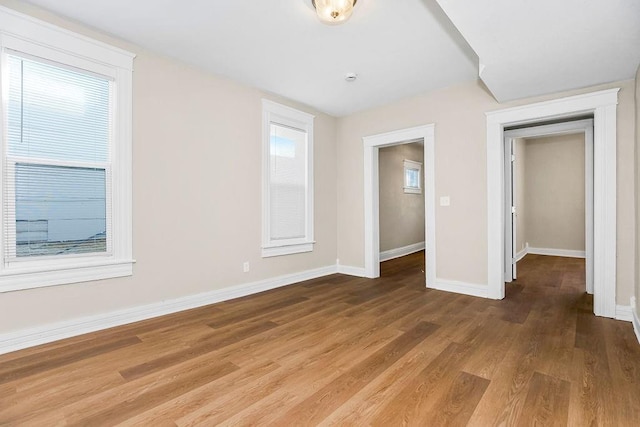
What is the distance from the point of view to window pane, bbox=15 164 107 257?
240cm

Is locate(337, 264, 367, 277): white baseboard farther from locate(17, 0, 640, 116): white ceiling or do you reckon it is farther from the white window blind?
the white window blind

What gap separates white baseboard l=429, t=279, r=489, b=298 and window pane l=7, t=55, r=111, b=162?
4034 millimetres

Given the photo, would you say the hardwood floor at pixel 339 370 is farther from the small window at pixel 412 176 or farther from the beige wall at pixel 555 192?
the small window at pixel 412 176

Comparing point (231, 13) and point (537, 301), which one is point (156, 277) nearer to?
point (231, 13)

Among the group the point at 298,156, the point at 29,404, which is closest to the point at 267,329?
the point at 29,404

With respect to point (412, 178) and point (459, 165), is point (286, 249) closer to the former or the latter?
point (459, 165)

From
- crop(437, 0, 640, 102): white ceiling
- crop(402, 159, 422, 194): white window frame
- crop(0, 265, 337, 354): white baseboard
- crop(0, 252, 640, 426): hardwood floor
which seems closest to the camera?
crop(0, 252, 640, 426): hardwood floor

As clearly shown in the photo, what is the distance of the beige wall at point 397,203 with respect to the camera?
645 centimetres

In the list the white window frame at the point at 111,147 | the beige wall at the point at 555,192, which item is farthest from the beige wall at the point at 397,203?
the white window frame at the point at 111,147

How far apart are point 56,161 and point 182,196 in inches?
41.2

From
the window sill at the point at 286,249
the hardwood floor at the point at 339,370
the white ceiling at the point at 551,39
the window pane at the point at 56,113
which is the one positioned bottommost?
the hardwood floor at the point at 339,370

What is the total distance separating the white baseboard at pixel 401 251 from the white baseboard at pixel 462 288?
226 centimetres

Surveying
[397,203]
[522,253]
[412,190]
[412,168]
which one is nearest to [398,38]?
[397,203]

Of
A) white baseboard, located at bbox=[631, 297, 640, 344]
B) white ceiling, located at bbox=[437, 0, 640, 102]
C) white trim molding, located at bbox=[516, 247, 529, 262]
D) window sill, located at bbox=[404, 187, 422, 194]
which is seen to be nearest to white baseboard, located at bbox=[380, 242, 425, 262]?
window sill, located at bbox=[404, 187, 422, 194]
